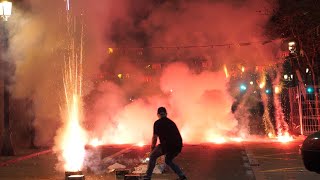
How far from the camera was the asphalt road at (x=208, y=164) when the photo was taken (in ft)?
32.5

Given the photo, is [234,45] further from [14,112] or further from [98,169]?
[98,169]

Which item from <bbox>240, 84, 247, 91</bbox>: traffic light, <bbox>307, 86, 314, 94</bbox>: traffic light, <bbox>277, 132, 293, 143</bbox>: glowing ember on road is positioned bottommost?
<bbox>277, 132, 293, 143</bbox>: glowing ember on road

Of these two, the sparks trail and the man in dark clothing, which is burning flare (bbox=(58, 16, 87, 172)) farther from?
the man in dark clothing

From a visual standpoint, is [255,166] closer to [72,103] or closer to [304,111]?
[72,103]

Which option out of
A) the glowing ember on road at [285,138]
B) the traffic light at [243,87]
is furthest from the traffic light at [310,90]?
the traffic light at [243,87]

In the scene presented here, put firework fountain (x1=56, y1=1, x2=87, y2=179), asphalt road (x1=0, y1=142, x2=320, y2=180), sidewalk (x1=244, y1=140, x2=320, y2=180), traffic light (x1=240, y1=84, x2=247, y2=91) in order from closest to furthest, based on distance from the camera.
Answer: sidewalk (x1=244, y1=140, x2=320, y2=180)
asphalt road (x1=0, y1=142, x2=320, y2=180)
firework fountain (x1=56, y1=1, x2=87, y2=179)
traffic light (x1=240, y1=84, x2=247, y2=91)

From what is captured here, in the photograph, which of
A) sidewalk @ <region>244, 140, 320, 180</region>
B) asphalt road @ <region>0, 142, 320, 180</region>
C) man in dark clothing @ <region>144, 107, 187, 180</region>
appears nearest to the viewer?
man in dark clothing @ <region>144, 107, 187, 180</region>

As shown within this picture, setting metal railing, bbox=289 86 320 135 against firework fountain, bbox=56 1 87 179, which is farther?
metal railing, bbox=289 86 320 135

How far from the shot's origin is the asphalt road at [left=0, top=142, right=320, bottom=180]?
991 cm

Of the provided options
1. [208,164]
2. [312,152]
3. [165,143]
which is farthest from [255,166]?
[312,152]

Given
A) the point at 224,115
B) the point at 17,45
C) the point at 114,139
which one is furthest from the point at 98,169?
the point at 224,115

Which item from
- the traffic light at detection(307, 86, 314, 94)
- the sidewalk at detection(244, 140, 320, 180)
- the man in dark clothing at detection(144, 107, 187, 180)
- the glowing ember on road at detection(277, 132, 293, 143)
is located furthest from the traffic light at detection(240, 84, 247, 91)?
the man in dark clothing at detection(144, 107, 187, 180)

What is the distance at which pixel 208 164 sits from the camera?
472 inches

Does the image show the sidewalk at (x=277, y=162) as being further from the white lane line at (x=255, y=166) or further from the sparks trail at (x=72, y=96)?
the sparks trail at (x=72, y=96)
